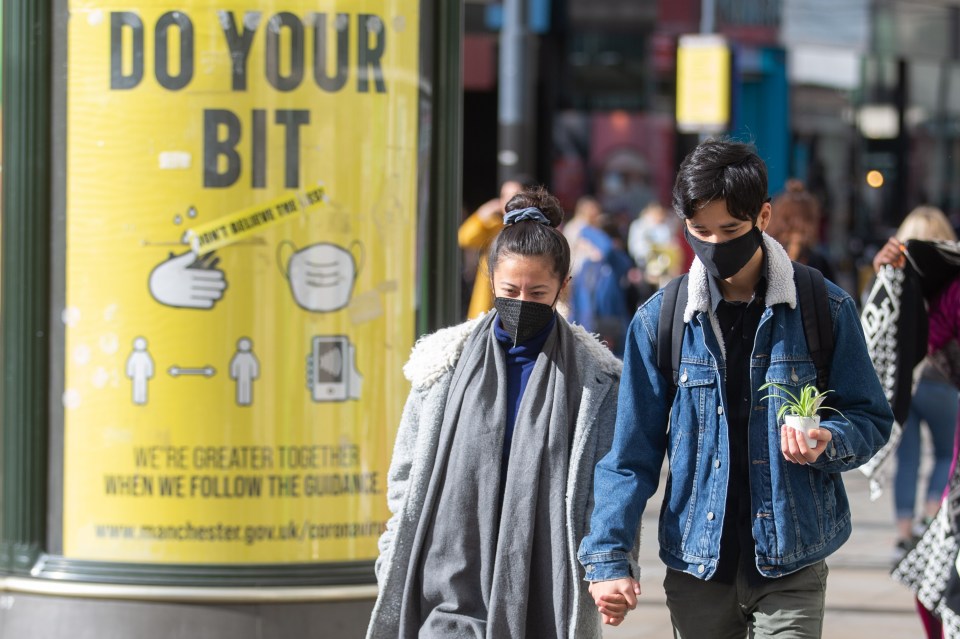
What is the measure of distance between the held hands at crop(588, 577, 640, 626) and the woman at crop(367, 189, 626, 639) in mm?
133

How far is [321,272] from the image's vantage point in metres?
5.43

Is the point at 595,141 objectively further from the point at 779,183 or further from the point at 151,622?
the point at 151,622

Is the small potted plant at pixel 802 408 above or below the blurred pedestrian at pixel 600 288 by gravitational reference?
below

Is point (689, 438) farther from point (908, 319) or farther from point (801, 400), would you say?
point (908, 319)

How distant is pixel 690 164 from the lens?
360 cm

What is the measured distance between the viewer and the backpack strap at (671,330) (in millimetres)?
3709

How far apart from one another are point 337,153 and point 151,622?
1.67 metres

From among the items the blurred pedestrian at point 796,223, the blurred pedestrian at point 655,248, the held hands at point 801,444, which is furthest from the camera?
the blurred pedestrian at point 655,248

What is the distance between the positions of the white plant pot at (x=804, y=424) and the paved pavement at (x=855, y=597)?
327 cm

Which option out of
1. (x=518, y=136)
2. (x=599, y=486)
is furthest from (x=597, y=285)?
(x=599, y=486)

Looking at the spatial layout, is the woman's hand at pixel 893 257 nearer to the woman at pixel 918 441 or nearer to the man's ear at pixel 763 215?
the man's ear at pixel 763 215

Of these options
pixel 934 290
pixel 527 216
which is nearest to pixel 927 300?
pixel 934 290

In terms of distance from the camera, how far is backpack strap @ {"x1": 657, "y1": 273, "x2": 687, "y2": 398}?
12.2ft

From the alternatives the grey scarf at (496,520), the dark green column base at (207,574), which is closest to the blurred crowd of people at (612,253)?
the grey scarf at (496,520)
